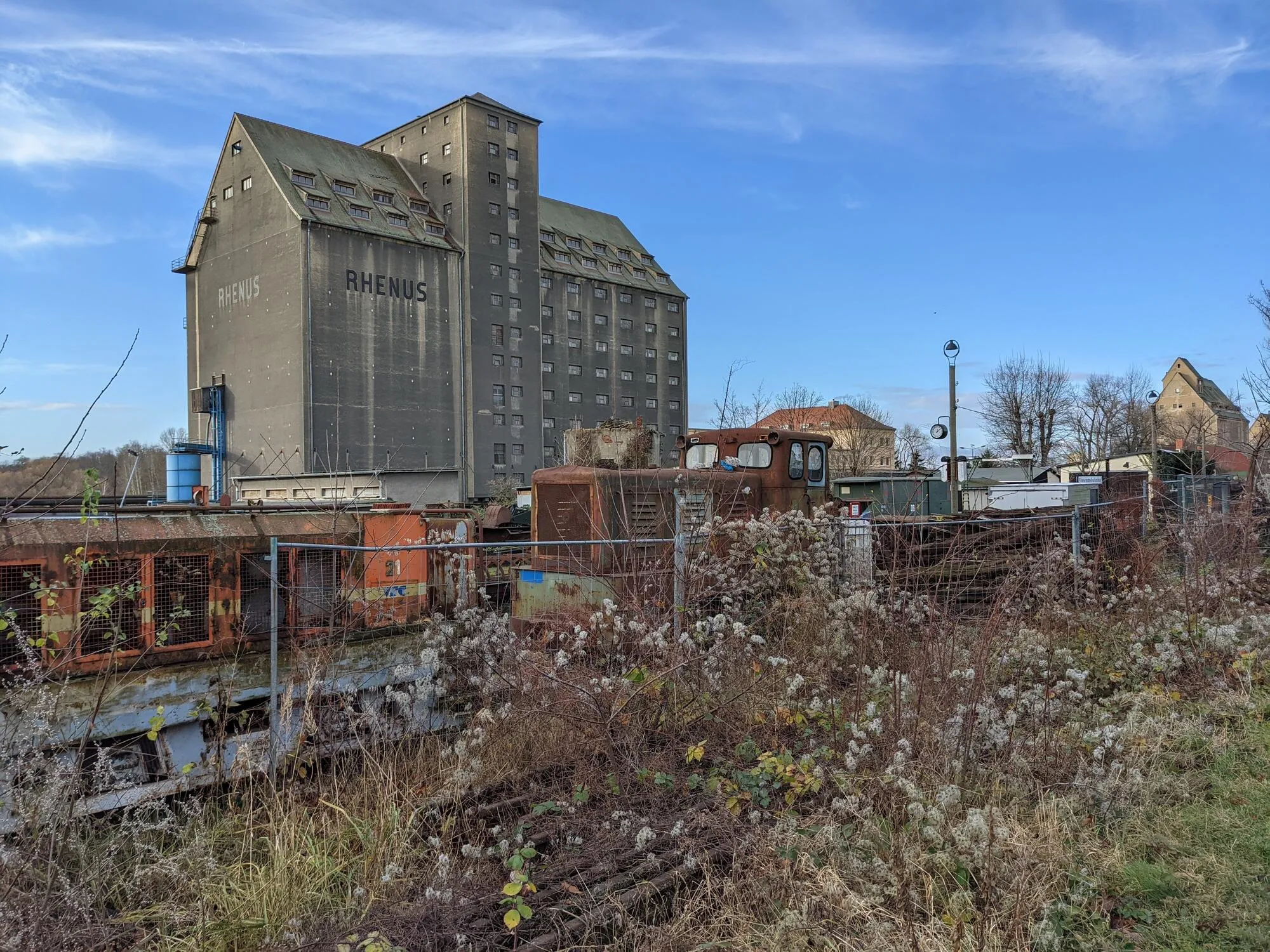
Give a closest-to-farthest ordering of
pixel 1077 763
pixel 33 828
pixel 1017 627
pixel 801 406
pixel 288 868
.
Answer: pixel 33 828
pixel 288 868
pixel 1077 763
pixel 1017 627
pixel 801 406

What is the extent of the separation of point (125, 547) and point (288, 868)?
2941 mm

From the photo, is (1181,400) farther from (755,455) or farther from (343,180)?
(755,455)

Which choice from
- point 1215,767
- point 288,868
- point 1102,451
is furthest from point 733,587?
point 1102,451

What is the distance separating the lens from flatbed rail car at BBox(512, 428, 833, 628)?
7.42 m

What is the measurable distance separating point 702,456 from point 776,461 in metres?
1.16

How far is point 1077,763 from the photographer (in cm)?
512

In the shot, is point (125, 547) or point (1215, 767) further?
point (125, 547)

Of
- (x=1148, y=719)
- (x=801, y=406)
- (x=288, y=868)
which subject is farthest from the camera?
(x=801, y=406)

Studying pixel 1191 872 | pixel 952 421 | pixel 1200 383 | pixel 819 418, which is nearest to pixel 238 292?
pixel 819 418

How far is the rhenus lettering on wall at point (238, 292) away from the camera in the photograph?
42.7 meters

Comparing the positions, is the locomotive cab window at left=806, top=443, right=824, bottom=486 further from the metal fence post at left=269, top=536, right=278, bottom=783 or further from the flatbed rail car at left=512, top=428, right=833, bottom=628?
the metal fence post at left=269, top=536, right=278, bottom=783

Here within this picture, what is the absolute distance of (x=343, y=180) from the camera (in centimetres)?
4491

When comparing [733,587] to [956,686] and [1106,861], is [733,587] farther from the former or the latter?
[1106,861]

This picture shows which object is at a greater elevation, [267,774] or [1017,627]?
[1017,627]
